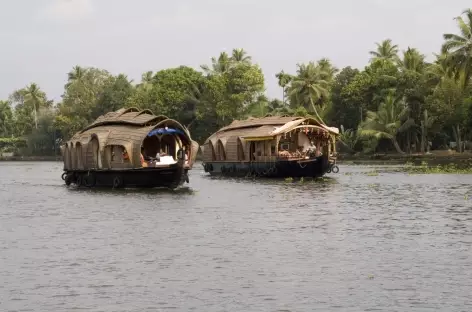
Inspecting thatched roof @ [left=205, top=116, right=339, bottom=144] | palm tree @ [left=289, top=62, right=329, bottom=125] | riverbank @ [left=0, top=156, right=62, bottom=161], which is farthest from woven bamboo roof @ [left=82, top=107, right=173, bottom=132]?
riverbank @ [left=0, top=156, right=62, bottom=161]

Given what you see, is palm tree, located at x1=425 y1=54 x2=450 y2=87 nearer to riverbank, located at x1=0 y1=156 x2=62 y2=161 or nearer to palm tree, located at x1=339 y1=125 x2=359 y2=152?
palm tree, located at x1=339 y1=125 x2=359 y2=152

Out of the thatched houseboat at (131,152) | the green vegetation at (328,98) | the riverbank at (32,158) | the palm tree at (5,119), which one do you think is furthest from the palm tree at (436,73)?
the palm tree at (5,119)

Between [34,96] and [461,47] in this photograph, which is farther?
[34,96]

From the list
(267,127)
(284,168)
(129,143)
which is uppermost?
(267,127)

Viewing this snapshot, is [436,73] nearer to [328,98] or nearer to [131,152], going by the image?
[328,98]

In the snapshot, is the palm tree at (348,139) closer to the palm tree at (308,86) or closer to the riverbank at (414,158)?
the riverbank at (414,158)

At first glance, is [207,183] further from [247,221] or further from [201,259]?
[201,259]

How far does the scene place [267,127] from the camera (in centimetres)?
5256

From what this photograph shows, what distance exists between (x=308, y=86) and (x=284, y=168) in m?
43.1

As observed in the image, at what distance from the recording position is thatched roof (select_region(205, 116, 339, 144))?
50.3 metres

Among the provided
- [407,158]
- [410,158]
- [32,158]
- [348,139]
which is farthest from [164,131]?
[32,158]

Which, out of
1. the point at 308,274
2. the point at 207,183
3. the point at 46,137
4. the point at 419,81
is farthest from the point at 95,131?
the point at 46,137

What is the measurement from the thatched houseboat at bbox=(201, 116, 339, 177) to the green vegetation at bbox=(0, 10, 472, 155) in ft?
61.8

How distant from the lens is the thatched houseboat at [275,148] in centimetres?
4919
